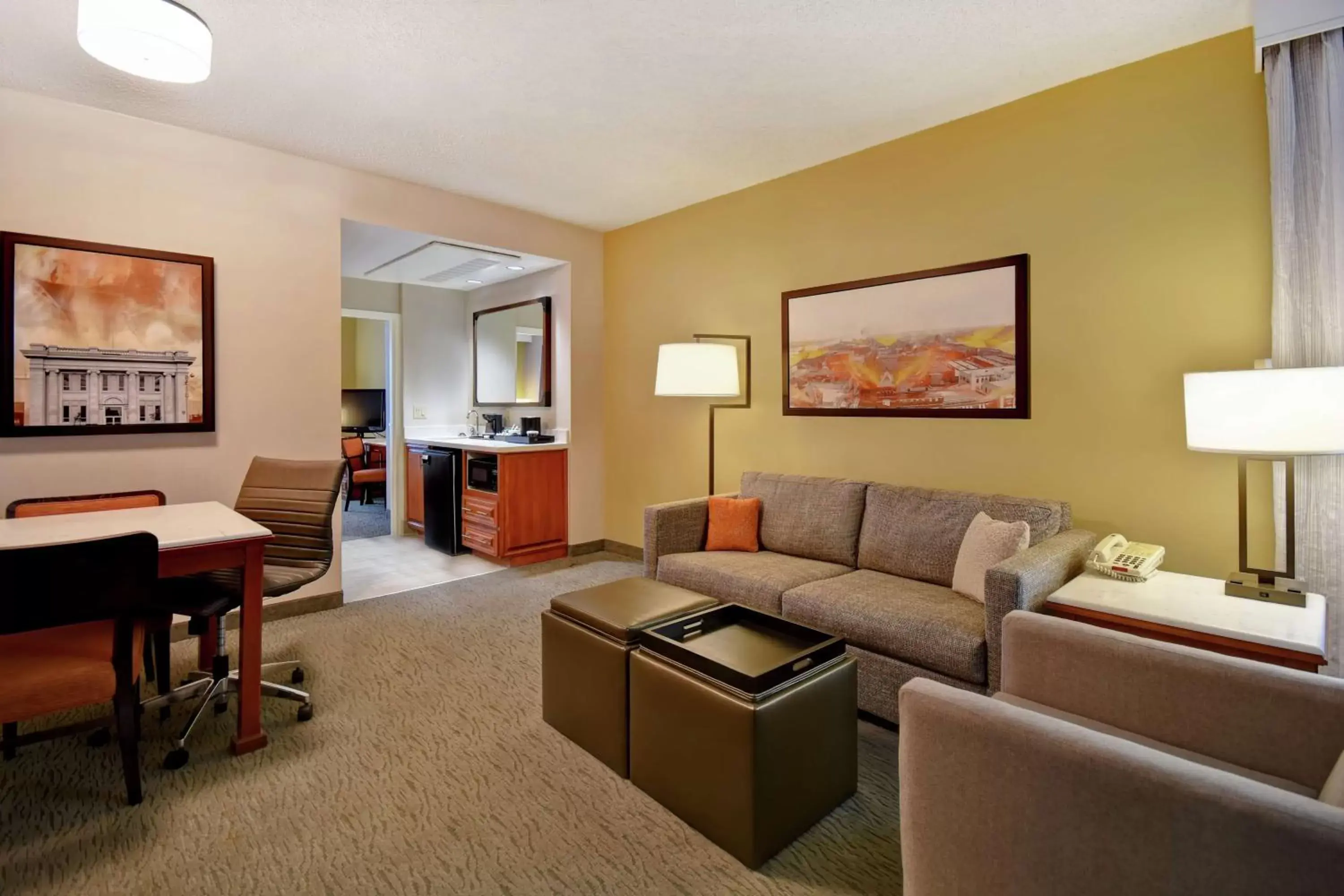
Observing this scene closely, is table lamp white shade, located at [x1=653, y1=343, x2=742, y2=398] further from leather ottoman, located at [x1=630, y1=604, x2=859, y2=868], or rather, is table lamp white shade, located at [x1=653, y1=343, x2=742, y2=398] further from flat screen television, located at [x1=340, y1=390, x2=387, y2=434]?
flat screen television, located at [x1=340, y1=390, x2=387, y2=434]

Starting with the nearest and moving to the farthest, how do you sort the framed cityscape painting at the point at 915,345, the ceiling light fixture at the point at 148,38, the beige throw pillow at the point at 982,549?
1. the ceiling light fixture at the point at 148,38
2. the beige throw pillow at the point at 982,549
3. the framed cityscape painting at the point at 915,345

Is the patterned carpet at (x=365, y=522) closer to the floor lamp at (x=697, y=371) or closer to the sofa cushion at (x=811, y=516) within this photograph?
the floor lamp at (x=697, y=371)

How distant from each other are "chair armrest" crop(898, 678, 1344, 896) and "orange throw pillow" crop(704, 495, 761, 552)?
227 cm

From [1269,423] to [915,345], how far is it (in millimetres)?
1602

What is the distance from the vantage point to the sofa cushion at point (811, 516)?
322 centimetres

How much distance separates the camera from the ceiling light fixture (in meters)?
1.91

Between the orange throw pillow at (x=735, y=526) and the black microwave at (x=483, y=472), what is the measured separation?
1929 millimetres

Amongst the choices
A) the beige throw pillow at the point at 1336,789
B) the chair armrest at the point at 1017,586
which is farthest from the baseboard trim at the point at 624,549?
the beige throw pillow at the point at 1336,789

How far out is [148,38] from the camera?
77.8 inches

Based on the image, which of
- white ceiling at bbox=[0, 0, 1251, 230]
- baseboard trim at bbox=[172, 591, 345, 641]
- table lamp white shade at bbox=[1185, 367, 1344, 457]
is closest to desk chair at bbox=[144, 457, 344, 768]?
baseboard trim at bbox=[172, 591, 345, 641]

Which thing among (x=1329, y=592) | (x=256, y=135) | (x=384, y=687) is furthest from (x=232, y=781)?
(x=1329, y=592)

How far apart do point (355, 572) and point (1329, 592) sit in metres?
5.23

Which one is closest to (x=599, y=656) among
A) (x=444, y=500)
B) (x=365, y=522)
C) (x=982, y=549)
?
(x=982, y=549)

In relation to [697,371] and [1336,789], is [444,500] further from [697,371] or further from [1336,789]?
[1336,789]
